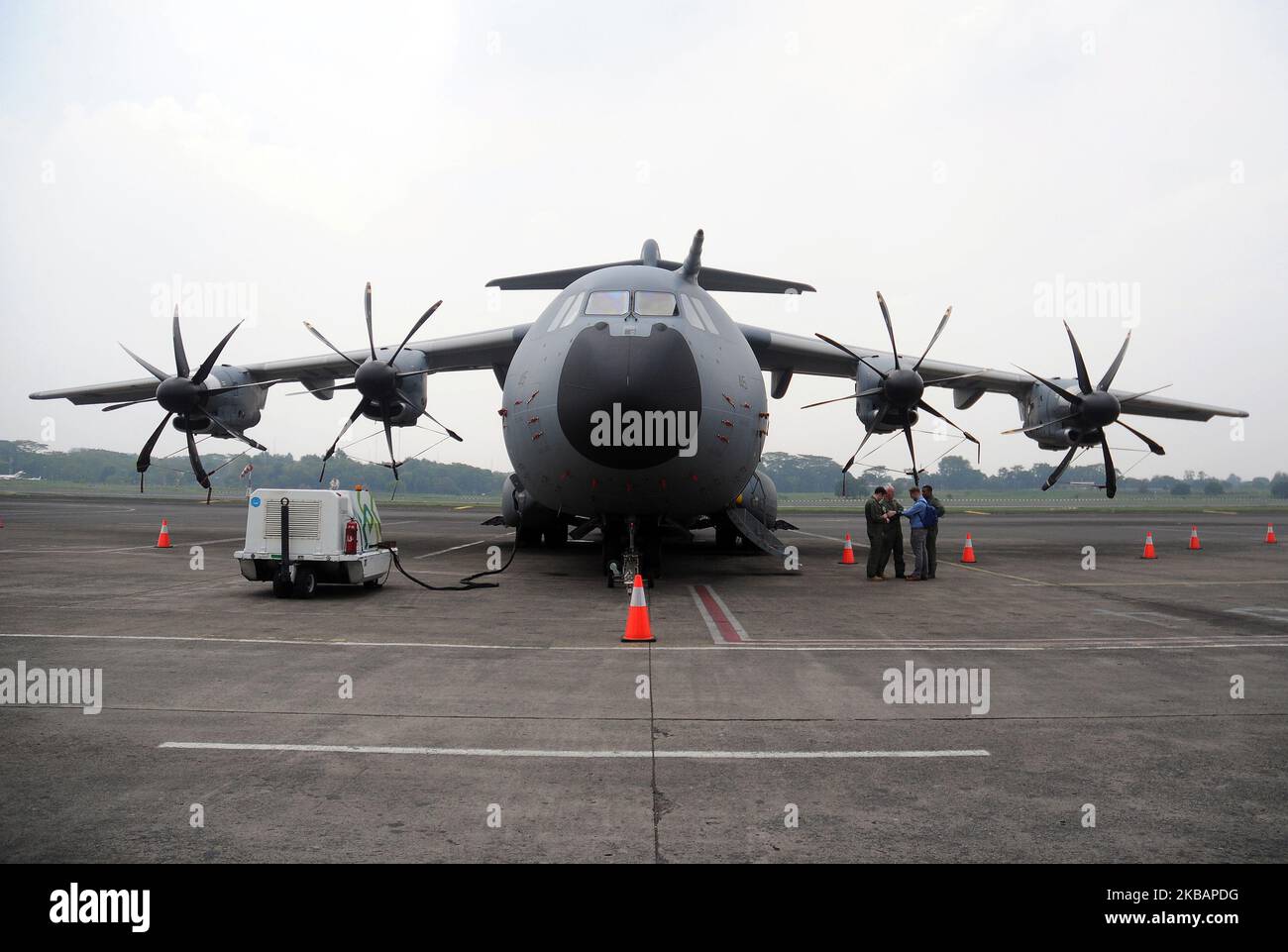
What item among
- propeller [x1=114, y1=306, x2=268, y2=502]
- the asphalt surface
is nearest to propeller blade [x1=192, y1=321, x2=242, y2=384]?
propeller [x1=114, y1=306, x2=268, y2=502]

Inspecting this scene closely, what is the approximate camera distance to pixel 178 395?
19.5 metres

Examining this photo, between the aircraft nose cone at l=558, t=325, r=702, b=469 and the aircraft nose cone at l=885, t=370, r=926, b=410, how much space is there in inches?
290

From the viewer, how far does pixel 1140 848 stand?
3650mm

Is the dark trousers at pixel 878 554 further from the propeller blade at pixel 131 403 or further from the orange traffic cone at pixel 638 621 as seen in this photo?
the propeller blade at pixel 131 403

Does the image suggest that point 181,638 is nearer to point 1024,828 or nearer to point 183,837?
point 183,837

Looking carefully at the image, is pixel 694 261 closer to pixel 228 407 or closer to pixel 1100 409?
pixel 1100 409

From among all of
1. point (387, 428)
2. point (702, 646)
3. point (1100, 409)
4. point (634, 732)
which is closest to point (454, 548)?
point (387, 428)

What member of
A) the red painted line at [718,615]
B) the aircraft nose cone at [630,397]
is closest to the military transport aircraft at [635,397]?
the aircraft nose cone at [630,397]

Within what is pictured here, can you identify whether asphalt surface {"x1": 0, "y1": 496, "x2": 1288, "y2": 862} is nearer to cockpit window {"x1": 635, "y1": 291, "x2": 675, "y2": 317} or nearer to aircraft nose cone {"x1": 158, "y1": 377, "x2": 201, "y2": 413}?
cockpit window {"x1": 635, "y1": 291, "x2": 675, "y2": 317}

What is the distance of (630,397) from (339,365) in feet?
39.9

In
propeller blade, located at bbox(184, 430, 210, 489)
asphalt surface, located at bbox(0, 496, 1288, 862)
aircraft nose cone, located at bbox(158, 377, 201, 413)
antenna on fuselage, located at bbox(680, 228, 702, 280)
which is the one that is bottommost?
→ asphalt surface, located at bbox(0, 496, 1288, 862)

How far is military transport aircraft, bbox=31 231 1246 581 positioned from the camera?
11.0m

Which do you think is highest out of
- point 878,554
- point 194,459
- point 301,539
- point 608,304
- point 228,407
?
point 608,304

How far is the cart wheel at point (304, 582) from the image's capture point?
Result: 37.7 ft
